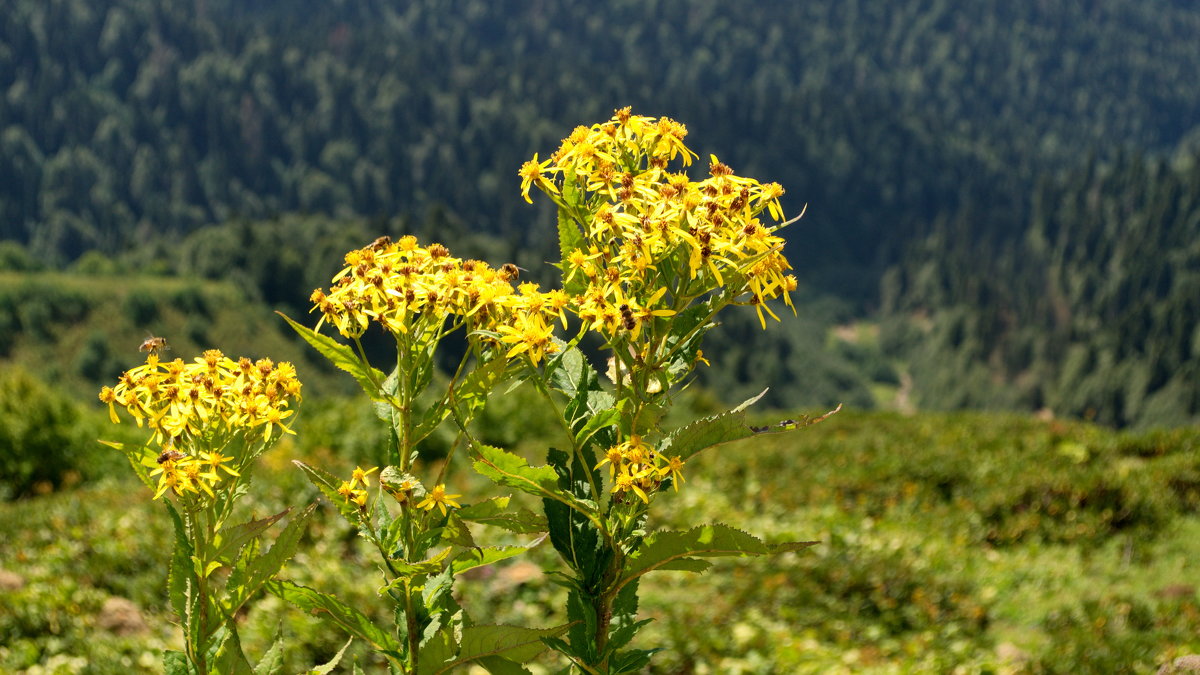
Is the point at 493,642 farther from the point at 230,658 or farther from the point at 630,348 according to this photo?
the point at 630,348

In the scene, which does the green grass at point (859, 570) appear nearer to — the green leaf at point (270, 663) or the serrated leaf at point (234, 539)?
the green leaf at point (270, 663)

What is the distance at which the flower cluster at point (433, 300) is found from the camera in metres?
2.77

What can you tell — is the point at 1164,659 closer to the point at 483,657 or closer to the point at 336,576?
the point at 483,657

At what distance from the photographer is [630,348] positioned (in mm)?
2893

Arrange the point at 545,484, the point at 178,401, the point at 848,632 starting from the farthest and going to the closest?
the point at 848,632 < the point at 178,401 < the point at 545,484

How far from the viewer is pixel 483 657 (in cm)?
297

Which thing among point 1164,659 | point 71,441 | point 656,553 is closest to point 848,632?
point 1164,659

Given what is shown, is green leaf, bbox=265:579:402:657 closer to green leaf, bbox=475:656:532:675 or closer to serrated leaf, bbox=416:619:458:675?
serrated leaf, bbox=416:619:458:675

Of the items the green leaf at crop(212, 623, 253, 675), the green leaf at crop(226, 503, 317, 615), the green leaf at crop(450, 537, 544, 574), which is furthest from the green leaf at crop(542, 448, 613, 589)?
the green leaf at crop(212, 623, 253, 675)

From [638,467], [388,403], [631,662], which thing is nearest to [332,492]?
[388,403]

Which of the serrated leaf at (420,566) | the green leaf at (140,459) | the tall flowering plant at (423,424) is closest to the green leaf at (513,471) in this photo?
the tall flowering plant at (423,424)

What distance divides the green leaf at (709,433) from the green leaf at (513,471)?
0.34 m

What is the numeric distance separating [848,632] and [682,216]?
6067 millimetres

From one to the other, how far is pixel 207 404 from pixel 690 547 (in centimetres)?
149
